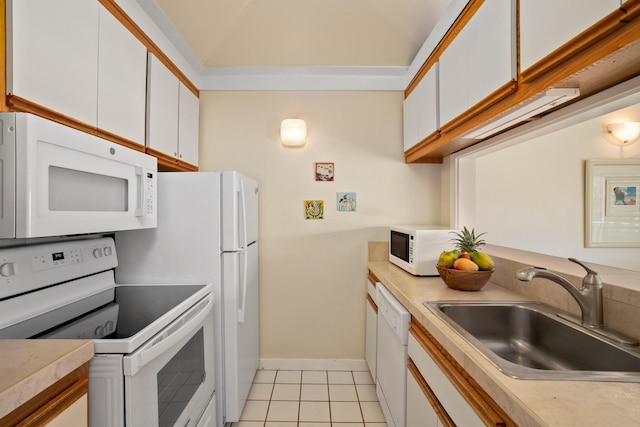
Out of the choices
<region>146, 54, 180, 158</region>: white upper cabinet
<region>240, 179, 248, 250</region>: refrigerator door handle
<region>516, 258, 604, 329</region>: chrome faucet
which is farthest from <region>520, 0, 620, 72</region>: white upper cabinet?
<region>146, 54, 180, 158</region>: white upper cabinet

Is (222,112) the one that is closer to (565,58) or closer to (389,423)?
(565,58)

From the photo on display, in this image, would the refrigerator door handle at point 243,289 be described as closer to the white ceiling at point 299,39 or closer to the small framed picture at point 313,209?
the small framed picture at point 313,209

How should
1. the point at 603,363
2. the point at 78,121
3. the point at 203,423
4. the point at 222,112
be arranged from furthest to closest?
the point at 222,112
the point at 203,423
the point at 78,121
the point at 603,363

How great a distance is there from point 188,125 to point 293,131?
808mm

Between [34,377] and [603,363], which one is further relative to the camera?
[603,363]

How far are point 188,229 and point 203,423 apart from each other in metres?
1.01

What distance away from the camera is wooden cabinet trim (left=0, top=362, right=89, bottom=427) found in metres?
0.72

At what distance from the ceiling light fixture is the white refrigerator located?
140cm

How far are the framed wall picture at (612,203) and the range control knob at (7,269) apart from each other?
102 inches

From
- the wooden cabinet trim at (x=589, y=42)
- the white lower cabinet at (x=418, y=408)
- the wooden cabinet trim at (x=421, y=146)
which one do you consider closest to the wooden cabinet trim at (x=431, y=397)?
the white lower cabinet at (x=418, y=408)

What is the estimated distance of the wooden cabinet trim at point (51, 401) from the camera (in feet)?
2.37

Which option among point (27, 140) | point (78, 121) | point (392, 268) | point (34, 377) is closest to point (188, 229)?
point (78, 121)

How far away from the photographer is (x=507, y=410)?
0.73 metres

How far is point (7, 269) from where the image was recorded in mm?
1133
